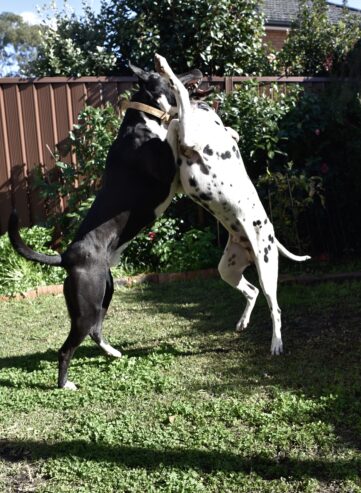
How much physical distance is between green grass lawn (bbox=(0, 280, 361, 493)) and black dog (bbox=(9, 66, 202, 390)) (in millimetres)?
477

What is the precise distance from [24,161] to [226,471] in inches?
238

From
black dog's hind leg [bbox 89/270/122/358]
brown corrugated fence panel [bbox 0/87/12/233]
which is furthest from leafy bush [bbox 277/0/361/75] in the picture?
black dog's hind leg [bbox 89/270/122/358]

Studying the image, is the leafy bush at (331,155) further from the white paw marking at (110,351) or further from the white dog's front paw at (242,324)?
the white paw marking at (110,351)

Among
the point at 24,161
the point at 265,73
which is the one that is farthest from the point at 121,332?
the point at 265,73

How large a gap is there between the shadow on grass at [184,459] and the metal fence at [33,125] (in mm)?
5103

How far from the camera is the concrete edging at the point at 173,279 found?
21.6 feet

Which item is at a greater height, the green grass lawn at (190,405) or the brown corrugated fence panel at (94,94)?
the brown corrugated fence panel at (94,94)

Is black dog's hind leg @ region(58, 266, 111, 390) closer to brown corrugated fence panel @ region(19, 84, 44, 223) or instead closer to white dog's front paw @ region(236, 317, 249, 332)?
white dog's front paw @ region(236, 317, 249, 332)

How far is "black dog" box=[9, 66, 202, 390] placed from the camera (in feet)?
13.1

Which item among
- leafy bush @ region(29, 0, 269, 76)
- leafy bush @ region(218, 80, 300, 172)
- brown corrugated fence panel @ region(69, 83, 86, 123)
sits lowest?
leafy bush @ region(218, 80, 300, 172)

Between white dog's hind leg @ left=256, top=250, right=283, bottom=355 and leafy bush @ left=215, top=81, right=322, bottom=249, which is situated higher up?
leafy bush @ left=215, top=81, right=322, bottom=249

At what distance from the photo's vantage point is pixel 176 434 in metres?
3.26

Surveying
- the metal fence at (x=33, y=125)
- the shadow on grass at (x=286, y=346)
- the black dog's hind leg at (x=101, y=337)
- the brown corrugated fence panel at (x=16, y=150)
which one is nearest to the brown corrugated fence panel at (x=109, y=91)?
the metal fence at (x=33, y=125)

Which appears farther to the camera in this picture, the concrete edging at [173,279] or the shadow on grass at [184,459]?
the concrete edging at [173,279]
